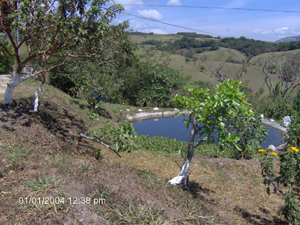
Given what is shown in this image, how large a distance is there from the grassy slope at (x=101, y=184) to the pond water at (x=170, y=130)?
13.3 ft

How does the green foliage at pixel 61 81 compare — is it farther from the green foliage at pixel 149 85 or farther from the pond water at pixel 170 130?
the pond water at pixel 170 130

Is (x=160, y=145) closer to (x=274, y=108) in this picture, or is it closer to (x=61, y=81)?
(x=61, y=81)

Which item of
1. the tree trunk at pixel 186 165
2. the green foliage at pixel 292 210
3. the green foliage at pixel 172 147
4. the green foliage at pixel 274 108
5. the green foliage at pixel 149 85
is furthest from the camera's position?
→ the green foliage at pixel 149 85

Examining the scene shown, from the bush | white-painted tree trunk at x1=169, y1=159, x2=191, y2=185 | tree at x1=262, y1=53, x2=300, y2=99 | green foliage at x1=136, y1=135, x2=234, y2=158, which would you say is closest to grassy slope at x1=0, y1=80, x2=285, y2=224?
white-painted tree trunk at x1=169, y1=159, x2=191, y2=185

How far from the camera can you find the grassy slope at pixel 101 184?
101 inches

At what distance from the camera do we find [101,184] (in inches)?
126

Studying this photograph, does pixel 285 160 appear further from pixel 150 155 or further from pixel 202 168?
pixel 150 155

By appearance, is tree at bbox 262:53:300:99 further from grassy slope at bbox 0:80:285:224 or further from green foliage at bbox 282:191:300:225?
green foliage at bbox 282:191:300:225

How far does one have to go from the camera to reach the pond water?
10.6 m

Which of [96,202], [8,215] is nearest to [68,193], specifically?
[96,202]

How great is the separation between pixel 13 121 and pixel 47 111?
4.96ft

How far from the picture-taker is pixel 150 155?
6969mm

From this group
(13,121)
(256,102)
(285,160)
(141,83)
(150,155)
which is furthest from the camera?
(141,83)

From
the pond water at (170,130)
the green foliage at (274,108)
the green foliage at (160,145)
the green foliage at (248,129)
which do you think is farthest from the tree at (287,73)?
the green foliage at (248,129)
